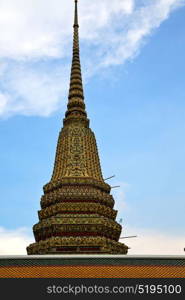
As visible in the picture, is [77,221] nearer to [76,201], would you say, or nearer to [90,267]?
[76,201]

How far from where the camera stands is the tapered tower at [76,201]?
3309 centimetres

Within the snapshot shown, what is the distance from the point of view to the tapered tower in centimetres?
3309

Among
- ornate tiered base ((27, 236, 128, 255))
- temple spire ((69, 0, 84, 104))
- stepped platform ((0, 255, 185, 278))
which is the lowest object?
stepped platform ((0, 255, 185, 278))

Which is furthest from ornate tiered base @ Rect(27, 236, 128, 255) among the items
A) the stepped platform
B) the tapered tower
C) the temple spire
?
the temple spire

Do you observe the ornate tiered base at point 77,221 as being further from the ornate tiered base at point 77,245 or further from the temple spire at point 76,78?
the temple spire at point 76,78

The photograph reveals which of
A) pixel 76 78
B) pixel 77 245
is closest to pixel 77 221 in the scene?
pixel 77 245

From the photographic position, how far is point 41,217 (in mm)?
37000

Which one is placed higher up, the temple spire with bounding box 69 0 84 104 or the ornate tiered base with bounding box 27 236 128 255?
the temple spire with bounding box 69 0 84 104

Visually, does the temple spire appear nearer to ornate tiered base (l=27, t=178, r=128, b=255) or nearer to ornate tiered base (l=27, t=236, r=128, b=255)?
ornate tiered base (l=27, t=178, r=128, b=255)

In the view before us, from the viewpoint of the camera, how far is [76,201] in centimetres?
3606

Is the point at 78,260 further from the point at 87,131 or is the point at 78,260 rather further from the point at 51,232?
the point at 87,131

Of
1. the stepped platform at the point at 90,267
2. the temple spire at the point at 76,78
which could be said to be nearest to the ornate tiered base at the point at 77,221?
the temple spire at the point at 76,78

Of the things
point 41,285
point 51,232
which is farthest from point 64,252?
point 41,285

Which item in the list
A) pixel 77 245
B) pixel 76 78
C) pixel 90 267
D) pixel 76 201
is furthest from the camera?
pixel 76 78
